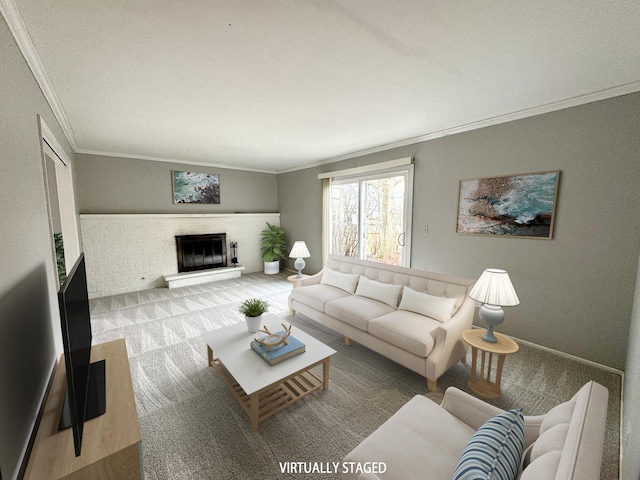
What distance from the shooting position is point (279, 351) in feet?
6.51

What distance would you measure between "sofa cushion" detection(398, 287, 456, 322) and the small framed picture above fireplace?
15.4 feet

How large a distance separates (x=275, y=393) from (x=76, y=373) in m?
1.39

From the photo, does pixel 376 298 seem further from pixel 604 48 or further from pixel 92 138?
pixel 92 138

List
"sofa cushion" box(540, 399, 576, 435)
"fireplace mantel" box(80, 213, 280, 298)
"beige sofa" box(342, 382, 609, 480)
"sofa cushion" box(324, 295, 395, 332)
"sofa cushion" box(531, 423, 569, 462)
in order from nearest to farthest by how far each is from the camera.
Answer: "beige sofa" box(342, 382, 609, 480), "sofa cushion" box(531, 423, 569, 462), "sofa cushion" box(540, 399, 576, 435), "sofa cushion" box(324, 295, 395, 332), "fireplace mantel" box(80, 213, 280, 298)

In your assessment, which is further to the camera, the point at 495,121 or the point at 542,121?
the point at 495,121

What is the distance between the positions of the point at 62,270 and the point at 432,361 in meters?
5.17

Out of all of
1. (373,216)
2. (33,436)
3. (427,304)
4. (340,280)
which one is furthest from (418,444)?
(373,216)

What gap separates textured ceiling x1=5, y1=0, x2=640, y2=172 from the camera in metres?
1.40

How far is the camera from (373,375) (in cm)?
234

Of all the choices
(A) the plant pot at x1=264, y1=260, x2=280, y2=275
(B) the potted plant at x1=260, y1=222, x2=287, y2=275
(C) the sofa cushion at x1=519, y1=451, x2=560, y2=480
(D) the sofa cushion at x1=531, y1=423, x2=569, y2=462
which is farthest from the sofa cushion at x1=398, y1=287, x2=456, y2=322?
(A) the plant pot at x1=264, y1=260, x2=280, y2=275

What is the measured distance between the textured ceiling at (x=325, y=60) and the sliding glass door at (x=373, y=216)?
3.92 feet

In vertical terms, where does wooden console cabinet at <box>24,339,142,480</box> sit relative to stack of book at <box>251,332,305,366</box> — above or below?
above

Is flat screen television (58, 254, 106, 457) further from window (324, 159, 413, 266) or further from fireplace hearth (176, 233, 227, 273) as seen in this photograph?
fireplace hearth (176, 233, 227, 273)

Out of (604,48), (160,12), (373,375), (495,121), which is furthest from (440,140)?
(160,12)
